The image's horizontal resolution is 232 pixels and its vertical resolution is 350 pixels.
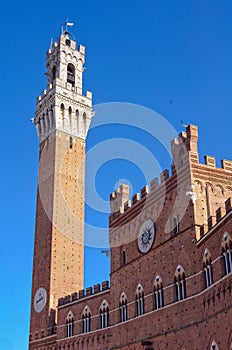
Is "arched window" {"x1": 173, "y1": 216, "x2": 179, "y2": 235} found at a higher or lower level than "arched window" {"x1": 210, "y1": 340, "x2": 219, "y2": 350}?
higher

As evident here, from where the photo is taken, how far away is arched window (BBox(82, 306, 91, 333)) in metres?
34.6

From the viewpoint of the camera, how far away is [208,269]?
867 inches

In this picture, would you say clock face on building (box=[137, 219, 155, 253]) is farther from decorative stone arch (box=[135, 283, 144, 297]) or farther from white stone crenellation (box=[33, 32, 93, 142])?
white stone crenellation (box=[33, 32, 93, 142])

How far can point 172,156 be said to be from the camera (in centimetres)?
2758

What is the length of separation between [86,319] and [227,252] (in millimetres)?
17792

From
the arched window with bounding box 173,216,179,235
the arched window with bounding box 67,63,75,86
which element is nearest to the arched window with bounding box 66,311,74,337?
the arched window with bounding box 173,216,179,235

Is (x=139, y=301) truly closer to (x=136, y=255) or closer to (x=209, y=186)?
(x=136, y=255)

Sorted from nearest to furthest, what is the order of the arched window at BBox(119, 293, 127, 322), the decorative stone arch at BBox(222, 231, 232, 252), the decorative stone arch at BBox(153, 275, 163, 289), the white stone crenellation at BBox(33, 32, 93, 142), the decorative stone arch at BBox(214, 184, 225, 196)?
the decorative stone arch at BBox(222, 231, 232, 252)
the decorative stone arch at BBox(214, 184, 225, 196)
the decorative stone arch at BBox(153, 275, 163, 289)
the arched window at BBox(119, 293, 127, 322)
the white stone crenellation at BBox(33, 32, 93, 142)

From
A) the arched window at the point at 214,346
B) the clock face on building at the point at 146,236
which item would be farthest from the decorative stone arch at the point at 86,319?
the arched window at the point at 214,346

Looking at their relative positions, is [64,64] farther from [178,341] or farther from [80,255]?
[178,341]

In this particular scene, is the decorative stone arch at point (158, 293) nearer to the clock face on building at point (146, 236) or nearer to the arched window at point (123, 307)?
the clock face on building at point (146, 236)

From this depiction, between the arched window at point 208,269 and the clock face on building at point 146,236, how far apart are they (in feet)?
19.7

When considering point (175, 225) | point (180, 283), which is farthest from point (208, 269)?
point (175, 225)

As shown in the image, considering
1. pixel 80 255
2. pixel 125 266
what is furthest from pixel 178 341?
pixel 80 255
